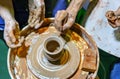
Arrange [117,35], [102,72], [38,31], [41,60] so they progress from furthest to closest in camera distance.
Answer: [102,72], [117,35], [38,31], [41,60]

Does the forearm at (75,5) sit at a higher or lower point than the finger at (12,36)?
higher

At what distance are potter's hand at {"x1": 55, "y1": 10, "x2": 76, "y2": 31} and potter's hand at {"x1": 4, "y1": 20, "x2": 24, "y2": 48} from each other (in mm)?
224

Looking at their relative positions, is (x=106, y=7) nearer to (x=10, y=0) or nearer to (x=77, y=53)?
(x=77, y=53)

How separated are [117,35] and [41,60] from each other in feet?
1.75

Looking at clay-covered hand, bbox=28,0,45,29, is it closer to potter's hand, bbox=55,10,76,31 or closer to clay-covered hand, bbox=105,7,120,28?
potter's hand, bbox=55,10,76,31

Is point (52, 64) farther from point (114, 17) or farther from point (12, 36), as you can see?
point (114, 17)

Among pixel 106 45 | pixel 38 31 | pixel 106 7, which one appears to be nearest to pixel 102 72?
pixel 106 45

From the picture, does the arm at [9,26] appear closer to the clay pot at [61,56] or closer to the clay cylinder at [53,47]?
the clay pot at [61,56]

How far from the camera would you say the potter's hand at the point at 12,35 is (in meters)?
1.43

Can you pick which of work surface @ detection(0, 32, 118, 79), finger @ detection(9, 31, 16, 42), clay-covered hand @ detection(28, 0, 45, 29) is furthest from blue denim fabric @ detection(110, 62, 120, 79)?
finger @ detection(9, 31, 16, 42)

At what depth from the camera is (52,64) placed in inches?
54.8

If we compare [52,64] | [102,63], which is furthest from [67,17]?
[102,63]

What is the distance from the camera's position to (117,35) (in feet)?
5.43

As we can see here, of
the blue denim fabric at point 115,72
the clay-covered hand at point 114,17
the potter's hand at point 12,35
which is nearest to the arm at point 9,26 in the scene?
the potter's hand at point 12,35
